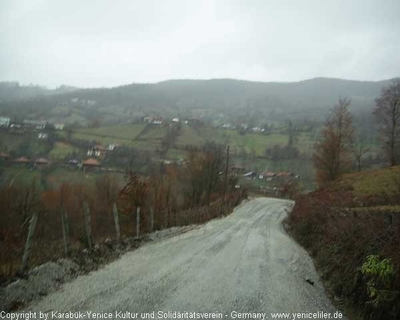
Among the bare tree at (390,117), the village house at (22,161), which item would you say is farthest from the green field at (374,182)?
the village house at (22,161)

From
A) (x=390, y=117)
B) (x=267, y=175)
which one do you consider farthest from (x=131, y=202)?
(x=267, y=175)

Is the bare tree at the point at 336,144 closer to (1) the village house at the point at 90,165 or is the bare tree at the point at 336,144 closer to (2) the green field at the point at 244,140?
(1) the village house at the point at 90,165

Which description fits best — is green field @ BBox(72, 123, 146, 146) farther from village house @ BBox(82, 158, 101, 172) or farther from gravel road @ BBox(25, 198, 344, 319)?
gravel road @ BBox(25, 198, 344, 319)

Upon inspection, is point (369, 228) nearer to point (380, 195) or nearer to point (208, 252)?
point (208, 252)

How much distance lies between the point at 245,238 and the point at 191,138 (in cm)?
8738

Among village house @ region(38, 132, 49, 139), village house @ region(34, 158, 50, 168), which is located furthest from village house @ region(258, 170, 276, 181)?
village house @ region(34, 158, 50, 168)

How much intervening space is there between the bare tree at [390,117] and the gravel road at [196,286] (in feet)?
93.8

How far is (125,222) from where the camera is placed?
31.7m

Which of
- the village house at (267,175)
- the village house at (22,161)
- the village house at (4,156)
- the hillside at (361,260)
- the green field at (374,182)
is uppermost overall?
the hillside at (361,260)

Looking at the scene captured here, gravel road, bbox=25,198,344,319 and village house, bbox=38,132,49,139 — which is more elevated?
gravel road, bbox=25,198,344,319

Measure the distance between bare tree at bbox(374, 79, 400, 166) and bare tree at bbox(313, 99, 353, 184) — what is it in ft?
13.3

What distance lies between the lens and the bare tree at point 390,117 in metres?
36.8

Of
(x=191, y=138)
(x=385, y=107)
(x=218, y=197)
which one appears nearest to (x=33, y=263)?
(x=385, y=107)

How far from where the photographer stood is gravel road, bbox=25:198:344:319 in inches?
302
